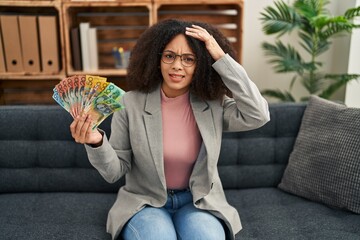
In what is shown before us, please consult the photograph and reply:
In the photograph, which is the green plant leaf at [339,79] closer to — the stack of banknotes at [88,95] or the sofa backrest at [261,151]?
the sofa backrest at [261,151]

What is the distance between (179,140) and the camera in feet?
4.89

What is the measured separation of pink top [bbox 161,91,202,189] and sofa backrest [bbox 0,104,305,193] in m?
0.43

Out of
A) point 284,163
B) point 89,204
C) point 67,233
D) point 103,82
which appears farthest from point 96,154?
point 284,163

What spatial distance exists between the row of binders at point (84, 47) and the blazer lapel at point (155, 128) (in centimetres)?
124

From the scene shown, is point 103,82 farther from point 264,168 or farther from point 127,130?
point 264,168

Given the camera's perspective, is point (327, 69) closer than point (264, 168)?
No

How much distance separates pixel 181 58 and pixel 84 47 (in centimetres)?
136

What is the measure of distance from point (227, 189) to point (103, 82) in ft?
3.28

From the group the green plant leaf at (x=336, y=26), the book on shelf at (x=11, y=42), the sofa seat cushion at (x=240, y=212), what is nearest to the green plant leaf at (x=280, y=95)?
the green plant leaf at (x=336, y=26)

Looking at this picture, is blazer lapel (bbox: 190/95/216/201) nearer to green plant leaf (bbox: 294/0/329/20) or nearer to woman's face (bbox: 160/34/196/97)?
woman's face (bbox: 160/34/196/97)

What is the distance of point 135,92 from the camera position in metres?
1.54

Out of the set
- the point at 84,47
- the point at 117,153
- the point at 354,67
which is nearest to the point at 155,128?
the point at 117,153

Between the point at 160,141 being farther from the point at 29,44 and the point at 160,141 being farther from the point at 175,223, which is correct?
the point at 29,44

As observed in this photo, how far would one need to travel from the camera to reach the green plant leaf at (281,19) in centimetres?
248
